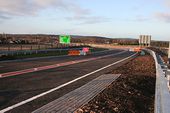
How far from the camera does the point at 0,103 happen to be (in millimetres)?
9328

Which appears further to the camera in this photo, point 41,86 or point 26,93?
point 41,86

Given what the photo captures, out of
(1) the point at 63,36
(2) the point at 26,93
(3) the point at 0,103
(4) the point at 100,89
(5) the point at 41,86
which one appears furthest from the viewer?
(1) the point at 63,36

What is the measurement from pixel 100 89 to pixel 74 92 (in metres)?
1.25

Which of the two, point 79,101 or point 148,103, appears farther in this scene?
point 148,103

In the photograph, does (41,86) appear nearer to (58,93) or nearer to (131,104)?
→ (58,93)

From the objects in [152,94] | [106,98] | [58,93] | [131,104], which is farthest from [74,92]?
[152,94]

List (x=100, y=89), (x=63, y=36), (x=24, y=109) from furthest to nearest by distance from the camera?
(x=63, y=36)
(x=100, y=89)
(x=24, y=109)

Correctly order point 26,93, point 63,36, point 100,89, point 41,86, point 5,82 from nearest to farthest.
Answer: point 26,93
point 100,89
point 41,86
point 5,82
point 63,36

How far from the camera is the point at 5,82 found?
1402 cm

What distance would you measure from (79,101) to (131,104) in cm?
166

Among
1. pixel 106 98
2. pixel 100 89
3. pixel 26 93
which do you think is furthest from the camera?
pixel 100 89

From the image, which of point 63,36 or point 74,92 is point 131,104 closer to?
point 74,92

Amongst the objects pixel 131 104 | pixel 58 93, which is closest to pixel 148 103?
pixel 131 104

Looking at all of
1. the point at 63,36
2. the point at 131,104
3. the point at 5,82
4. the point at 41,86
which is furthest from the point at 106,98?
the point at 63,36
